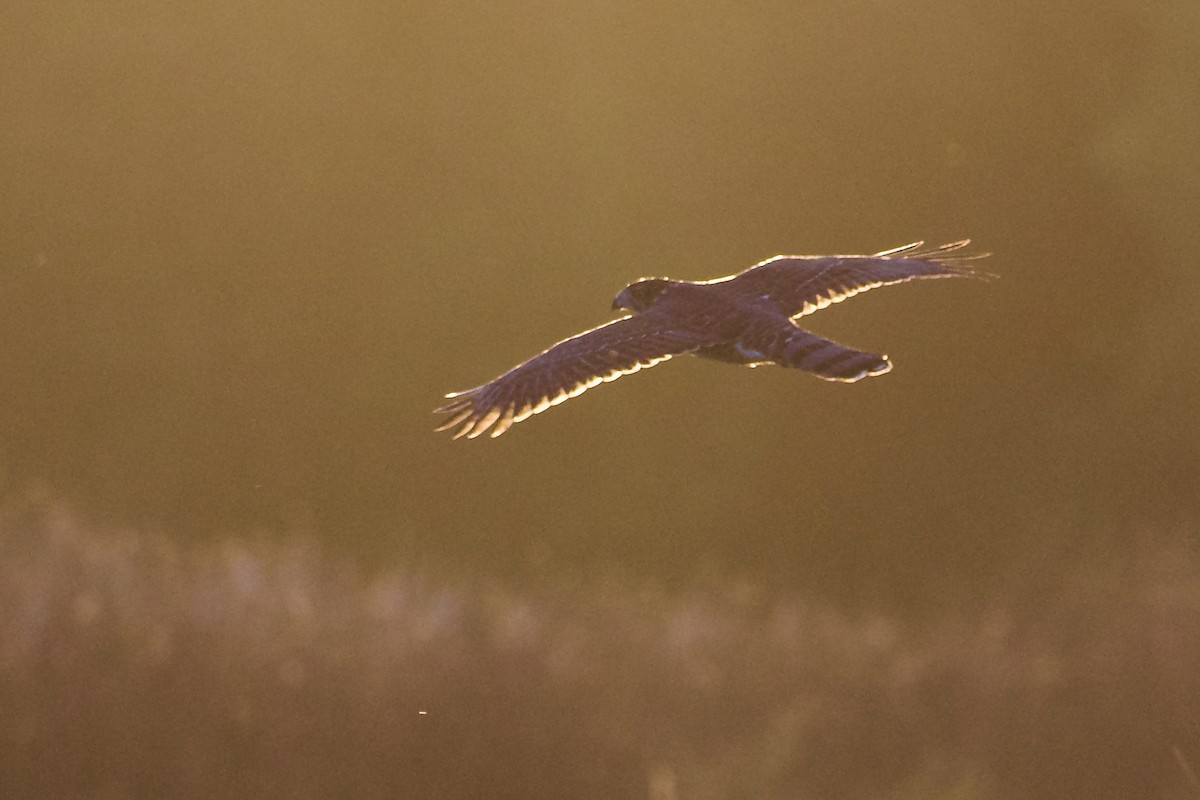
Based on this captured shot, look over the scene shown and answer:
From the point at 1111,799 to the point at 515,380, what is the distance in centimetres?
992

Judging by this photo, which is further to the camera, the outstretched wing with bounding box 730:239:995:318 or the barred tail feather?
the outstretched wing with bounding box 730:239:995:318

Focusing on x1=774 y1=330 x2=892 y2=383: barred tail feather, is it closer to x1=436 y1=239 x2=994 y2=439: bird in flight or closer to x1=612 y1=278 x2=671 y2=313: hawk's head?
x1=436 y1=239 x2=994 y2=439: bird in flight

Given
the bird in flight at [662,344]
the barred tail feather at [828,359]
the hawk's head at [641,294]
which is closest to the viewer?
the barred tail feather at [828,359]

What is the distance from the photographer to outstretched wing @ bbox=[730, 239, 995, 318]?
476cm

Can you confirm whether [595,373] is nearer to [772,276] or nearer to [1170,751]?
[772,276]

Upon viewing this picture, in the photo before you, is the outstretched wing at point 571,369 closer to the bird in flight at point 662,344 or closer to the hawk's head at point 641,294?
the bird in flight at point 662,344

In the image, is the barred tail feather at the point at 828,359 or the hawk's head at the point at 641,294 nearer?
the barred tail feather at the point at 828,359

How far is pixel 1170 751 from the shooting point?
42.0 ft

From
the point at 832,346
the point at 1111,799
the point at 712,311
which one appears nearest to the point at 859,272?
the point at 712,311

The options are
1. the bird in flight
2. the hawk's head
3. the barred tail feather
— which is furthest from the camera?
the hawk's head

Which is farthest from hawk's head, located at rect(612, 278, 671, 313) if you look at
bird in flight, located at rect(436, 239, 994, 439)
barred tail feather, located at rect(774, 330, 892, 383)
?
barred tail feather, located at rect(774, 330, 892, 383)

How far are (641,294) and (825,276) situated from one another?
1.97 ft

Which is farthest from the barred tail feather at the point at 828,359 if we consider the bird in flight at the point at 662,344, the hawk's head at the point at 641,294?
the hawk's head at the point at 641,294

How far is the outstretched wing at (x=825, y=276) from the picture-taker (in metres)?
4.76
